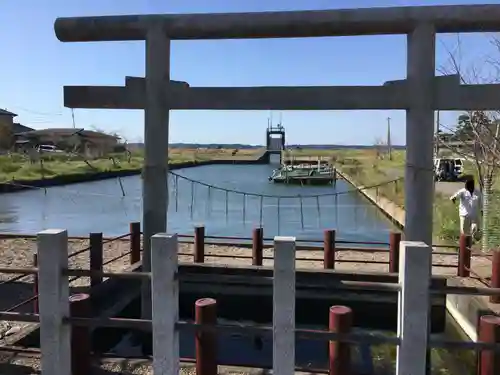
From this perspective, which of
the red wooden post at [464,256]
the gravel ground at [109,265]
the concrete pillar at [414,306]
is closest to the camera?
the concrete pillar at [414,306]

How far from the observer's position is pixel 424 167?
5504 millimetres

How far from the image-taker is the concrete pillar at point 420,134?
5367 mm

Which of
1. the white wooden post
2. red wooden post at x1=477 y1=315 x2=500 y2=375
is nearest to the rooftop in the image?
the white wooden post

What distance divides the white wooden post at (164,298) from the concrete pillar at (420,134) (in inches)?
115

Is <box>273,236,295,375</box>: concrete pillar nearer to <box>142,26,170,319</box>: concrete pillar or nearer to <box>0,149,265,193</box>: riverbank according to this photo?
<box>142,26,170,319</box>: concrete pillar

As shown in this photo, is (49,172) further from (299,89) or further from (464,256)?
(299,89)

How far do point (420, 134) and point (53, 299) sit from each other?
4038 mm

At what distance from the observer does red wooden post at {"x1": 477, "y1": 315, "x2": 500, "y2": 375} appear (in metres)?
3.73

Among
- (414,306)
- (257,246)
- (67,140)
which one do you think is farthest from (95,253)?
(67,140)

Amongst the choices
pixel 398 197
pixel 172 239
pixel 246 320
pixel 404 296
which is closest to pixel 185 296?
pixel 246 320

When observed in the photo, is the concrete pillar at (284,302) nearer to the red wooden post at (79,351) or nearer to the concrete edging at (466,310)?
the red wooden post at (79,351)

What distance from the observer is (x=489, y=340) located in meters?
3.74

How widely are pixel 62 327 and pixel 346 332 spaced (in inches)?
91.0

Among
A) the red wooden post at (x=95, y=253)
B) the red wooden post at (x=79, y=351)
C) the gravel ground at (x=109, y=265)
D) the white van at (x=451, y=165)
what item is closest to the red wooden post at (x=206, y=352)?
the gravel ground at (x=109, y=265)
